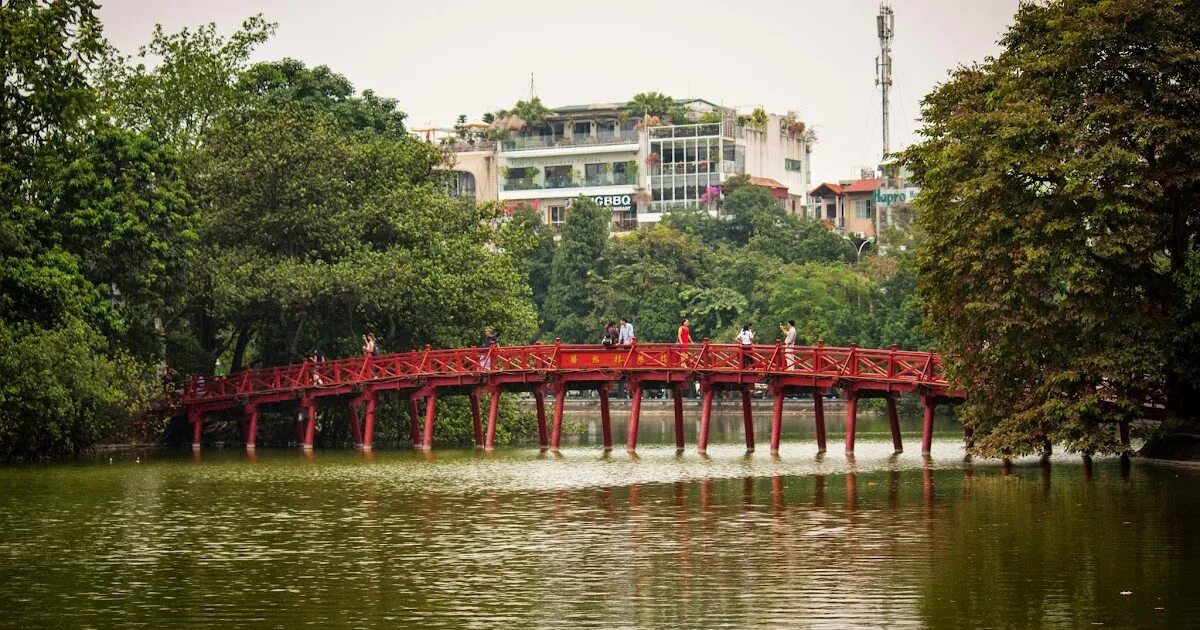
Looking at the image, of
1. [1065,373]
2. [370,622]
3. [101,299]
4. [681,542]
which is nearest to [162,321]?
[101,299]

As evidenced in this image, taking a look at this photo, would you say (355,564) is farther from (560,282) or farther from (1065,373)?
(560,282)

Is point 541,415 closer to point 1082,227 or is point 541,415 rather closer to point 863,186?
point 1082,227

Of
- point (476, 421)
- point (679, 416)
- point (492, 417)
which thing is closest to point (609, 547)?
Answer: point (679, 416)

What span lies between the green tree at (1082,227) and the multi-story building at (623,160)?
313 feet

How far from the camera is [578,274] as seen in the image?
359 feet

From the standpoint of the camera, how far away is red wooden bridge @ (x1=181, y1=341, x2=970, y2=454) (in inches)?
1933

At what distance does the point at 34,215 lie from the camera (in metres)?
50.1

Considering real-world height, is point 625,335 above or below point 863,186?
below

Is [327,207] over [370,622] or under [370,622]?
over

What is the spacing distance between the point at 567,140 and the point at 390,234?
83.8 meters

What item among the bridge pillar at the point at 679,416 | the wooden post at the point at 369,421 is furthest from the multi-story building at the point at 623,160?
the bridge pillar at the point at 679,416

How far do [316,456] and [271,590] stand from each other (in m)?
29.8

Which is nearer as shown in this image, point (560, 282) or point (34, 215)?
point (34, 215)

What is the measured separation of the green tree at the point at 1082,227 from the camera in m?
39.9
